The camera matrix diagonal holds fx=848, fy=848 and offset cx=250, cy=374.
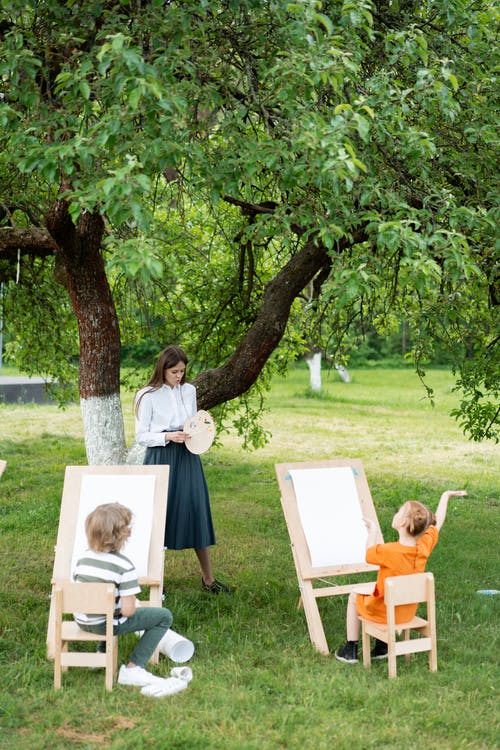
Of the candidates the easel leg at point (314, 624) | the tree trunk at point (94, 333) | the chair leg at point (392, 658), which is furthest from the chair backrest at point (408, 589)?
the tree trunk at point (94, 333)

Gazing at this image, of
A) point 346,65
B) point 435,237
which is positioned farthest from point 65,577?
point 346,65

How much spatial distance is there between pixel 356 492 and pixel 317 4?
3188 mm

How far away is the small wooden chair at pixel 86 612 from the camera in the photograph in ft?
14.9

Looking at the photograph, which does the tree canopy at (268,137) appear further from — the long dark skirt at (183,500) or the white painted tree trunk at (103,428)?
the long dark skirt at (183,500)

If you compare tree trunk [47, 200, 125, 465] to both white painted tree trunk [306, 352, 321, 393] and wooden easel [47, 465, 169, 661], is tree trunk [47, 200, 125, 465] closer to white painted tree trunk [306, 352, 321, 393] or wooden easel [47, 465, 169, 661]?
wooden easel [47, 465, 169, 661]

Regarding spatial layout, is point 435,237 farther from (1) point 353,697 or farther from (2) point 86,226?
(2) point 86,226

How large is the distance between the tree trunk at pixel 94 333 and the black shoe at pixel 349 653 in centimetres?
295

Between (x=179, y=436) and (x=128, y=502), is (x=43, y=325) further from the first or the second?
(x=128, y=502)

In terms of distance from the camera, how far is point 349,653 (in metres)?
5.15

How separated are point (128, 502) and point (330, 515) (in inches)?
54.1

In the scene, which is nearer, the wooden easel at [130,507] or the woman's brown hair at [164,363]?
the wooden easel at [130,507]

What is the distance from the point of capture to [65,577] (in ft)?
17.1

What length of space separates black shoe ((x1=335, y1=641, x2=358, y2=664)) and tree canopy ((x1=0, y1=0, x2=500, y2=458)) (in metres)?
2.12

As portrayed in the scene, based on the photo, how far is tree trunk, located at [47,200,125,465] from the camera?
711 centimetres
